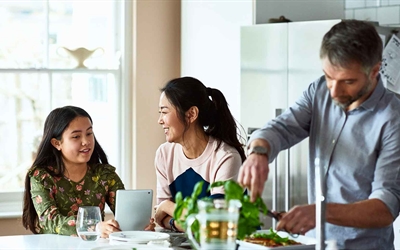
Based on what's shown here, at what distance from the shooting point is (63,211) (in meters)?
3.55

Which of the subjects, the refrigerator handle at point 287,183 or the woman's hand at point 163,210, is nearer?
the woman's hand at point 163,210

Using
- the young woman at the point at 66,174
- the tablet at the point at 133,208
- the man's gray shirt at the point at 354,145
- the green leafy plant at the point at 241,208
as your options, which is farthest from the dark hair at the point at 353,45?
the young woman at the point at 66,174

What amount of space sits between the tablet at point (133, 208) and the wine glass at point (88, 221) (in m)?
0.10

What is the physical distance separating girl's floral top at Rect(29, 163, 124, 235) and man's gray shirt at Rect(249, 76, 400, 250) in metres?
1.22

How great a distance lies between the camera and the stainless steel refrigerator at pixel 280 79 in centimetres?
439

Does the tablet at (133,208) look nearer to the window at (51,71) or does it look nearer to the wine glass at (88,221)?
the wine glass at (88,221)

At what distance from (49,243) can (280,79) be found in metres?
2.04

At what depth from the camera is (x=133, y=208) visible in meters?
3.01

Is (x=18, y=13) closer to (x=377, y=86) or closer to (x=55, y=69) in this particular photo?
(x=55, y=69)

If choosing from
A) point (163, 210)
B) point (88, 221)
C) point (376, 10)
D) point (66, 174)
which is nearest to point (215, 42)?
point (376, 10)

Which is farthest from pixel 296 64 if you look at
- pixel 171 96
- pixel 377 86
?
pixel 377 86

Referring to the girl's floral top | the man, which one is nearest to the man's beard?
the man

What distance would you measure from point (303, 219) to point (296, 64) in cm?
244

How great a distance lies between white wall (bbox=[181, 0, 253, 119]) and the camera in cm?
488
